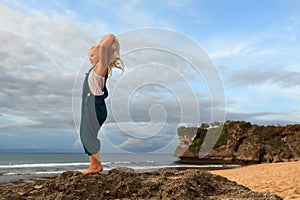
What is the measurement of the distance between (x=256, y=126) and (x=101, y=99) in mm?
51814

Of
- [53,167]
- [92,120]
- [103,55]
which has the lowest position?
[53,167]

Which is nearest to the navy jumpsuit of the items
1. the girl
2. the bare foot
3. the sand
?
the girl

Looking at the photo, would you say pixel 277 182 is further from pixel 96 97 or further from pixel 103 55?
pixel 103 55

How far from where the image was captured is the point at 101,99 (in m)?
4.39

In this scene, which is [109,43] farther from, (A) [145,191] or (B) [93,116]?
(A) [145,191]

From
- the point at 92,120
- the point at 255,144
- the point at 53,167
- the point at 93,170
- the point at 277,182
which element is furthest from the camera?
the point at 255,144

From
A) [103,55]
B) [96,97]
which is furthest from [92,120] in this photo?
[103,55]

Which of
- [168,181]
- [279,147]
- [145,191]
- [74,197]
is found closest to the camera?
[74,197]

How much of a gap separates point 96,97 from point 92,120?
342 millimetres

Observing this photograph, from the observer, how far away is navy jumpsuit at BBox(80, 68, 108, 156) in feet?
14.3

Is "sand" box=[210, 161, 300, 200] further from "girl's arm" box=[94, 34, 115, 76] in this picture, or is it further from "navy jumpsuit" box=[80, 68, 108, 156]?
"girl's arm" box=[94, 34, 115, 76]

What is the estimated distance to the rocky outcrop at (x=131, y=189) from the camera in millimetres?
3602

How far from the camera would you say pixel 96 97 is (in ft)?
14.3

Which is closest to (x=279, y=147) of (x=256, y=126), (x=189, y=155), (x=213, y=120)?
(x=256, y=126)
